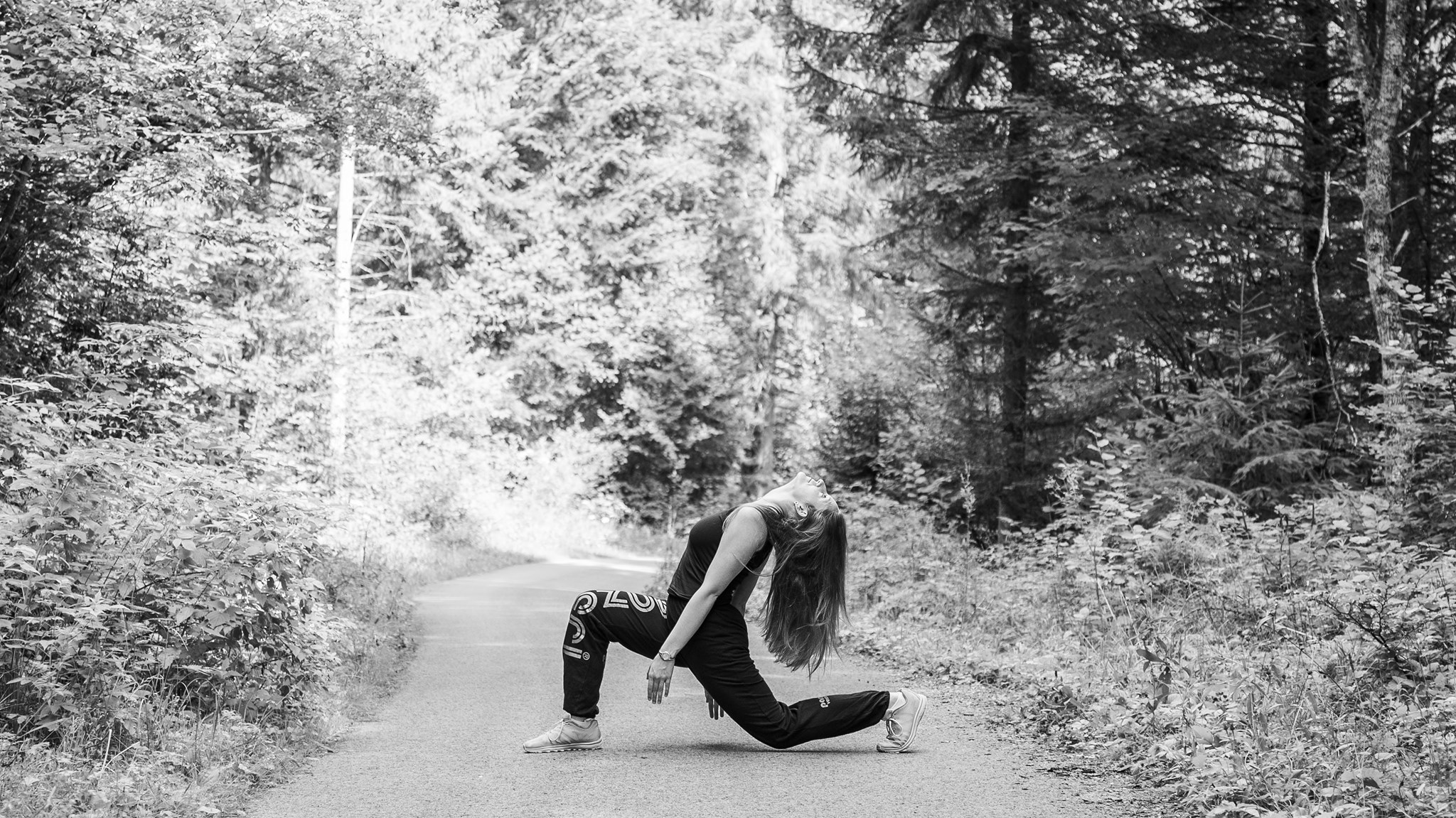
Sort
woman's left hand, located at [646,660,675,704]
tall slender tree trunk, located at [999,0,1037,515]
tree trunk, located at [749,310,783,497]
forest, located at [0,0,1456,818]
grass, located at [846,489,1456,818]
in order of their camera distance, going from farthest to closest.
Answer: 1. tree trunk, located at [749,310,783,497]
2. tall slender tree trunk, located at [999,0,1037,515]
3. forest, located at [0,0,1456,818]
4. woman's left hand, located at [646,660,675,704]
5. grass, located at [846,489,1456,818]

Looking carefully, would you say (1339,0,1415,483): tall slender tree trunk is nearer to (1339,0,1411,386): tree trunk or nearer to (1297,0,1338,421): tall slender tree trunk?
(1339,0,1411,386): tree trunk

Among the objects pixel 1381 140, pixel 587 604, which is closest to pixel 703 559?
pixel 587 604

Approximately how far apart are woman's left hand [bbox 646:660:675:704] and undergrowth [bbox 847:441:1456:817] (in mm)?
2055

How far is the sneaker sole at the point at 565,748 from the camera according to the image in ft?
19.5

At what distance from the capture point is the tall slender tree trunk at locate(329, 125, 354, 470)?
18531mm

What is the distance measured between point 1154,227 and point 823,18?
20.0m

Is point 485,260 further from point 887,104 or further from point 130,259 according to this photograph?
point 130,259

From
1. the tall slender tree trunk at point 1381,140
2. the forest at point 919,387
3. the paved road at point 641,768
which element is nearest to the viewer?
the paved road at point 641,768

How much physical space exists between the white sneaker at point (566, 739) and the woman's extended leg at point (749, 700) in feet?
2.09

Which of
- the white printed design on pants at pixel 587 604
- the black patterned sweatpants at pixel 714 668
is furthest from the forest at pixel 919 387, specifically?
the white printed design on pants at pixel 587 604

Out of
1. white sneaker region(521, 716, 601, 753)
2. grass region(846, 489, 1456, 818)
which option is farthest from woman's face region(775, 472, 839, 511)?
grass region(846, 489, 1456, 818)

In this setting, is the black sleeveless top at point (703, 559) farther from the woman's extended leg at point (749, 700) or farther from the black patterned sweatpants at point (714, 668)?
the woman's extended leg at point (749, 700)

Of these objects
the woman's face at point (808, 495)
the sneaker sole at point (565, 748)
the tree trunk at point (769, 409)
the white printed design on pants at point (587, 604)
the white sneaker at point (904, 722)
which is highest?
the tree trunk at point (769, 409)

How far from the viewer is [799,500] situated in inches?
230
